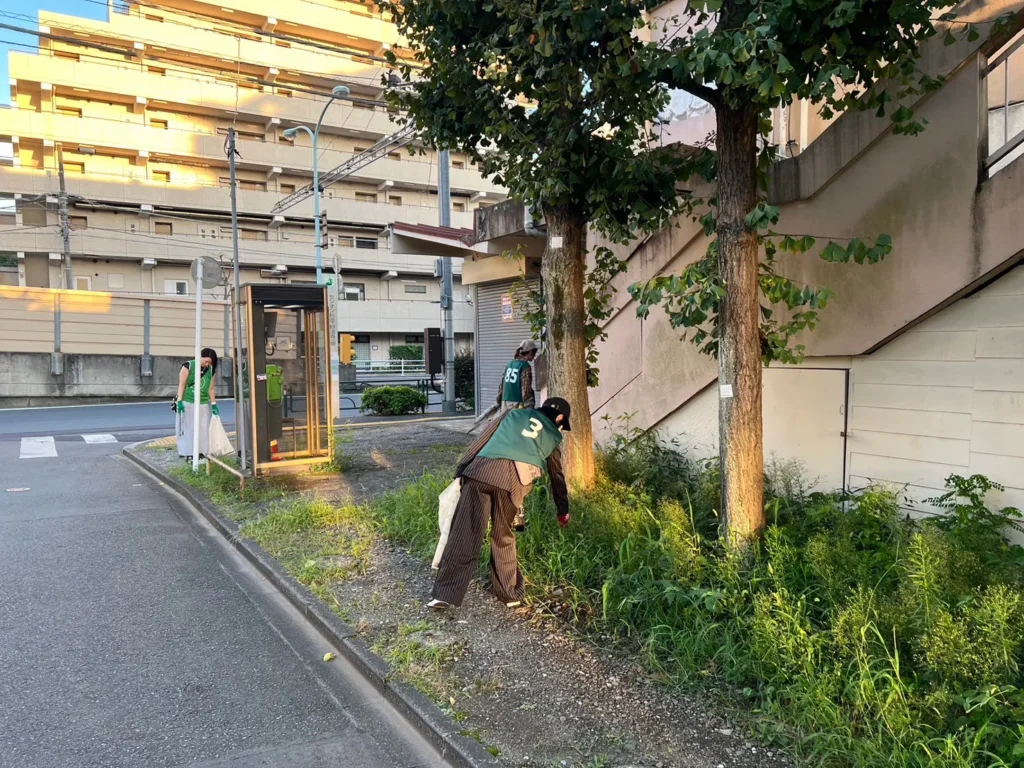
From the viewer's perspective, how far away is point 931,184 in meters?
4.96

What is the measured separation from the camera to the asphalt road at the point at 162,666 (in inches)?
129

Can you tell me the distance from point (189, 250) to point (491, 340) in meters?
28.8

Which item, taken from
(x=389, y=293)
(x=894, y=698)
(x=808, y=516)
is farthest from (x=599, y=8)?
(x=389, y=293)

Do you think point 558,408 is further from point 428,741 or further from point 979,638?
point 979,638

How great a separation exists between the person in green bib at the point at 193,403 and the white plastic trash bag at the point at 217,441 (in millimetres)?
79

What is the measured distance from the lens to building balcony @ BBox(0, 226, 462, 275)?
34062 mm

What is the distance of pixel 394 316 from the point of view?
42.8 meters

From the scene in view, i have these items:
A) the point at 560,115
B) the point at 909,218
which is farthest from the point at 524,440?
the point at 909,218

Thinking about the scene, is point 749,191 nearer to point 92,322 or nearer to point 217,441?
point 217,441

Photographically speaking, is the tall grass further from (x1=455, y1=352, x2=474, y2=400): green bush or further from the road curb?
(x1=455, y1=352, x2=474, y2=400): green bush

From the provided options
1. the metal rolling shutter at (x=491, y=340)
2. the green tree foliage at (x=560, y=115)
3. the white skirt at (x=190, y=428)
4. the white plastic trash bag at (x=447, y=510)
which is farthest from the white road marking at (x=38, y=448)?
the white plastic trash bag at (x=447, y=510)

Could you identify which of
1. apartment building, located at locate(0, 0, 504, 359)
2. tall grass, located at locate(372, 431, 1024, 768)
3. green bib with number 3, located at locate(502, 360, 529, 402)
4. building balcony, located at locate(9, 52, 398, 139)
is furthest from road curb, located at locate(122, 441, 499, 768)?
building balcony, located at locate(9, 52, 398, 139)

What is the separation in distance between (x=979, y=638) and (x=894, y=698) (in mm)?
470

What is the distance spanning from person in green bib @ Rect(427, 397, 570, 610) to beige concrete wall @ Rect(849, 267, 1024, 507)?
2.72m
